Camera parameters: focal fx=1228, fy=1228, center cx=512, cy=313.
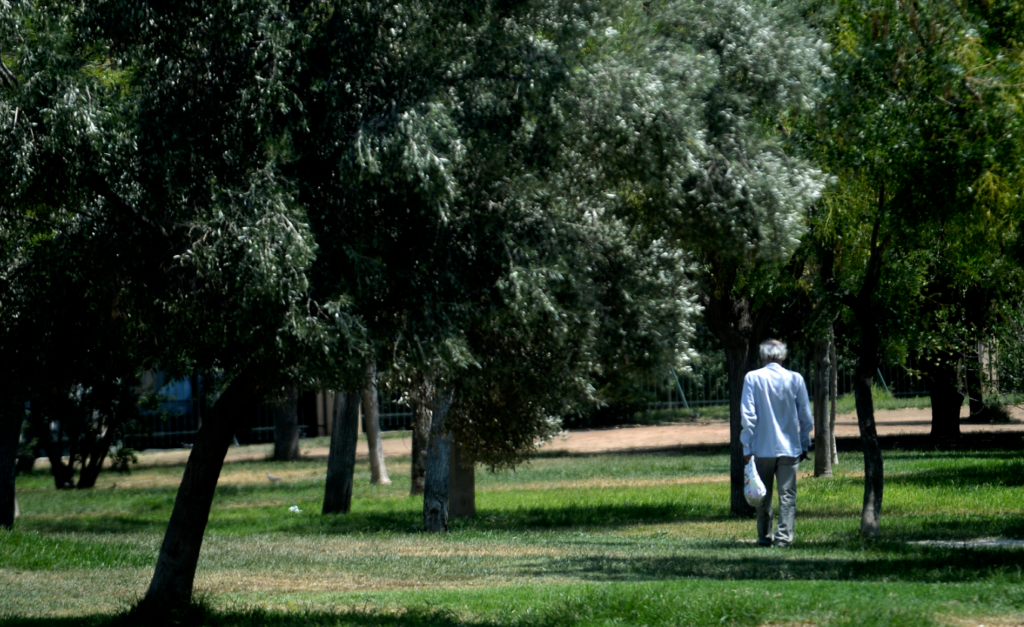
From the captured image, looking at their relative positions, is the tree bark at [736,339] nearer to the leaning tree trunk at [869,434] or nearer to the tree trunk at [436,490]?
the leaning tree trunk at [869,434]

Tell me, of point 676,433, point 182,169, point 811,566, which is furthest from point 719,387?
point 182,169

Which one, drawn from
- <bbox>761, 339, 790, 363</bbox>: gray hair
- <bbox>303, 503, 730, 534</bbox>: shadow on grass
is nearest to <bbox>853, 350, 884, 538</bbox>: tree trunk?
<bbox>761, 339, 790, 363</bbox>: gray hair

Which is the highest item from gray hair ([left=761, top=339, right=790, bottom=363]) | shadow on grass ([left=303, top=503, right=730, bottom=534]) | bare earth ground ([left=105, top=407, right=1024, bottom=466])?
gray hair ([left=761, top=339, right=790, bottom=363])

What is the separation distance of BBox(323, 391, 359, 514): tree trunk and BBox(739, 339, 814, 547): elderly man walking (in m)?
7.47

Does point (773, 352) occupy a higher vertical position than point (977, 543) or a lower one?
higher

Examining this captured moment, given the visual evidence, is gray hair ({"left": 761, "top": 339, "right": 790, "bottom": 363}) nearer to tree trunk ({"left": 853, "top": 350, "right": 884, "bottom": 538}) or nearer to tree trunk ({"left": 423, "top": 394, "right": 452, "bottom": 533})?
tree trunk ({"left": 853, "top": 350, "right": 884, "bottom": 538})

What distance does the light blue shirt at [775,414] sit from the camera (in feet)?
35.5

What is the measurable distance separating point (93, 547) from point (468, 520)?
5.00 meters

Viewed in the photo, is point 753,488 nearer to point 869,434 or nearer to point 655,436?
point 869,434

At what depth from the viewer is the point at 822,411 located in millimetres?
19062

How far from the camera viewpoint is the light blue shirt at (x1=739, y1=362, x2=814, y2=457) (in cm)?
1082

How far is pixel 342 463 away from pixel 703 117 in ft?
35.0

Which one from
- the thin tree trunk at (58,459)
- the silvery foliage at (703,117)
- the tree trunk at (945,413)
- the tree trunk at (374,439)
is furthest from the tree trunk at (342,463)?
the tree trunk at (945,413)

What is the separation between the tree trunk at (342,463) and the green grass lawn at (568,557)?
0.47 meters
